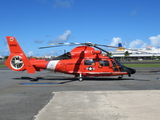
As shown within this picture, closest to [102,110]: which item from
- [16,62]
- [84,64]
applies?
[84,64]

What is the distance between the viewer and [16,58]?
18.0m

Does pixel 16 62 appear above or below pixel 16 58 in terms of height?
below

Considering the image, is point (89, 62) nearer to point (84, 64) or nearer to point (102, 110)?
point (84, 64)

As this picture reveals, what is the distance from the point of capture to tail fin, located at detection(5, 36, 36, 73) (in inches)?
699

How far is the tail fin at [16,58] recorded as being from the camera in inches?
699

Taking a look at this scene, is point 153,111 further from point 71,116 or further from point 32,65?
point 32,65

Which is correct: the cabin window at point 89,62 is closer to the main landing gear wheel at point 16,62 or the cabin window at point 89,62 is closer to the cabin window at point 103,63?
the cabin window at point 103,63

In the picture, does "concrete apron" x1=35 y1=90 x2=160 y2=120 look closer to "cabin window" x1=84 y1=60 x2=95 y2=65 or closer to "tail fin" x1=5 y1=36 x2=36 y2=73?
"cabin window" x1=84 y1=60 x2=95 y2=65

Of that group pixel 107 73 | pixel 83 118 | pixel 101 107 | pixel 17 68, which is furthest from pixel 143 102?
pixel 17 68

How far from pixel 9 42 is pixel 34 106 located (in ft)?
37.6

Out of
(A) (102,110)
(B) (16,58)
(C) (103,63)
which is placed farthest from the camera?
(C) (103,63)

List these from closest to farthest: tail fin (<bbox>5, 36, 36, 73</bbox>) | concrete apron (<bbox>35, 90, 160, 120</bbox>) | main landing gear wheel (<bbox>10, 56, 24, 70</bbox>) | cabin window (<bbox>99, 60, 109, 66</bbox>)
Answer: concrete apron (<bbox>35, 90, 160, 120</bbox>) < tail fin (<bbox>5, 36, 36, 73</bbox>) < main landing gear wheel (<bbox>10, 56, 24, 70</bbox>) < cabin window (<bbox>99, 60, 109, 66</bbox>)

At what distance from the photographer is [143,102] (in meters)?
8.26

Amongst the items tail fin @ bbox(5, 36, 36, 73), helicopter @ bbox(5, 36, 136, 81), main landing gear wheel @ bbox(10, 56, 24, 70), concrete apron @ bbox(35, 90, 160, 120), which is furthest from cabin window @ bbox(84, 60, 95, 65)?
concrete apron @ bbox(35, 90, 160, 120)
